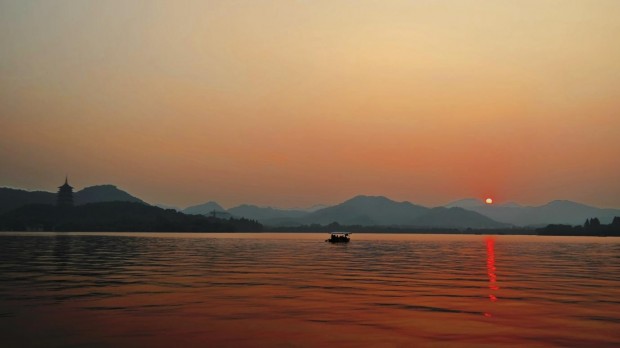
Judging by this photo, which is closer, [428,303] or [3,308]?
[3,308]

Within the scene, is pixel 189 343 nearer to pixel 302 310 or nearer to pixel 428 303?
pixel 302 310

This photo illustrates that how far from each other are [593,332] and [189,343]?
18.4 meters

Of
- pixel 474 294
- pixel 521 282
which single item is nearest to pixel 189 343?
pixel 474 294

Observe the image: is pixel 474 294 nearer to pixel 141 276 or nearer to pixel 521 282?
pixel 521 282

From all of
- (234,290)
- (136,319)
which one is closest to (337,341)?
(136,319)

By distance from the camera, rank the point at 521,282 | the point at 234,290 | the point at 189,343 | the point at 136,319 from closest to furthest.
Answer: the point at 189,343 < the point at 136,319 < the point at 234,290 < the point at 521,282

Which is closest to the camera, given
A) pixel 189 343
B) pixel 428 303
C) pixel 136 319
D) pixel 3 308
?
pixel 189 343

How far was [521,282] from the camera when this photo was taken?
5003 centimetres

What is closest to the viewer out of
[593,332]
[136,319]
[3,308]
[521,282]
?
[593,332]

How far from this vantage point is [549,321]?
28.7m

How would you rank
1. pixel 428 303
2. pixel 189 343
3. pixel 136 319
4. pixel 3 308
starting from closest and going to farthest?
pixel 189 343, pixel 136 319, pixel 3 308, pixel 428 303

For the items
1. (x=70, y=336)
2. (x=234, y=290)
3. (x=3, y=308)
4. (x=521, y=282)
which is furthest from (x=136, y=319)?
(x=521, y=282)

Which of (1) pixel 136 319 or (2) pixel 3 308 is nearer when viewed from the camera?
(1) pixel 136 319

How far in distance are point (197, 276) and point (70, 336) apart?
28630 mm
